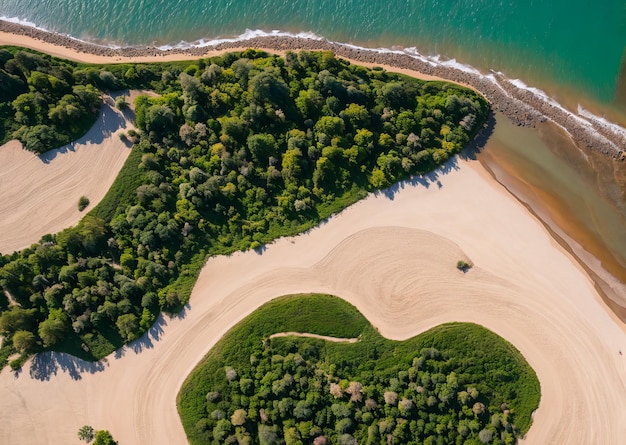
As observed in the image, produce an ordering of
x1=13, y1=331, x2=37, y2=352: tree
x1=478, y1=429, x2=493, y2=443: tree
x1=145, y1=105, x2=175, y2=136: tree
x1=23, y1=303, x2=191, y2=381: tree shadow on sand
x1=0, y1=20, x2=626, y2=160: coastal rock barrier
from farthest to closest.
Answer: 1. x1=0, y1=20, x2=626, y2=160: coastal rock barrier
2. x1=145, y1=105, x2=175, y2=136: tree
3. x1=23, y1=303, x2=191, y2=381: tree shadow on sand
4. x1=13, y1=331, x2=37, y2=352: tree
5. x1=478, y1=429, x2=493, y2=443: tree

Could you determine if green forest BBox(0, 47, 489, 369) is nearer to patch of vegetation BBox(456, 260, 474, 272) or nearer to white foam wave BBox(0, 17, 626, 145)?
white foam wave BBox(0, 17, 626, 145)

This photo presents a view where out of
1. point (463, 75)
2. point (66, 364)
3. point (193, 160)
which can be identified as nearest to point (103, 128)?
point (193, 160)

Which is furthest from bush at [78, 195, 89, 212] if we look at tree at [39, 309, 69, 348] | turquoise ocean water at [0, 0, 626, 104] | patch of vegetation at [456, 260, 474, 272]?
patch of vegetation at [456, 260, 474, 272]

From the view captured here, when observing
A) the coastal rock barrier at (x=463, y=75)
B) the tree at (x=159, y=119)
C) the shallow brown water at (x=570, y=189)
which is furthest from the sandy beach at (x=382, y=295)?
the coastal rock barrier at (x=463, y=75)

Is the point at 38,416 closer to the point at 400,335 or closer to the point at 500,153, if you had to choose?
the point at 400,335

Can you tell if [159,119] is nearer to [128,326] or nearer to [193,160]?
[193,160]
